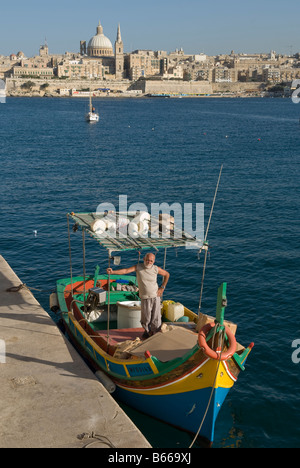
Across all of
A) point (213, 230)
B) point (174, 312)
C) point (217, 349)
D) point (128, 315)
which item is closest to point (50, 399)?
point (128, 315)

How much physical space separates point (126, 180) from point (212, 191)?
8.03 meters

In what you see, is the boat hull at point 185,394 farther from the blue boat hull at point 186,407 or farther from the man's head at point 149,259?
the man's head at point 149,259

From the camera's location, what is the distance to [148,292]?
11852 millimetres

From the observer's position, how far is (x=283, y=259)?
22.8 meters

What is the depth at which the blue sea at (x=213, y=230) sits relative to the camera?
12656 millimetres

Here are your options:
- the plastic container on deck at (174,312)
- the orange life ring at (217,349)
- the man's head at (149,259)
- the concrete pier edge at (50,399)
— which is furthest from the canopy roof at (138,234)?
the concrete pier edge at (50,399)

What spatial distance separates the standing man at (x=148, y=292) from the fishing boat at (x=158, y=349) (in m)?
0.33

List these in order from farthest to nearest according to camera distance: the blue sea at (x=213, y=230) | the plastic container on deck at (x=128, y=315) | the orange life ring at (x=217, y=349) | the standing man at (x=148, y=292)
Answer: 1. the plastic container on deck at (x=128, y=315)
2. the blue sea at (x=213, y=230)
3. the standing man at (x=148, y=292)
4. the orange life ring at (x=217, y=349)

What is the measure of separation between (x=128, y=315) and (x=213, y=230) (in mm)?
15209

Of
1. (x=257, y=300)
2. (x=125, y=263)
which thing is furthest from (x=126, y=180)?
(x=257, y=300)

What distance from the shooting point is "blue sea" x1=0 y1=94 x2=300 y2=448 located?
12.7 m

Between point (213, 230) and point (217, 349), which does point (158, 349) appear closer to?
point (217, 349)

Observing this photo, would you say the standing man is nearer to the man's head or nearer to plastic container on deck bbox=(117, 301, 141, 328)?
the man's head
